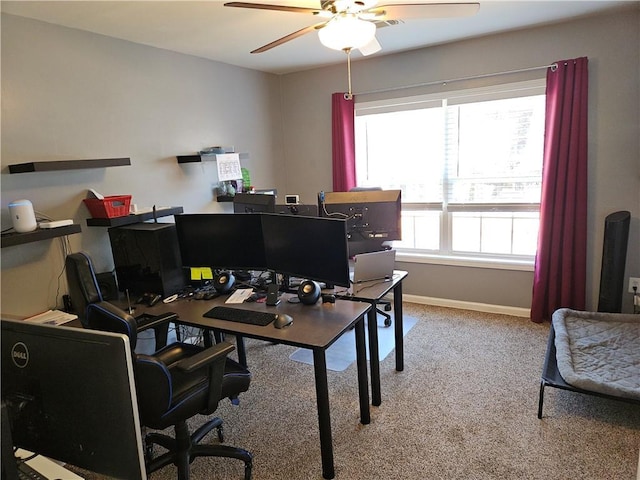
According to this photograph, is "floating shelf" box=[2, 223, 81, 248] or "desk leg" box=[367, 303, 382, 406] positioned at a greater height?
"floating shelf" box=[2, 223, 81, 248]

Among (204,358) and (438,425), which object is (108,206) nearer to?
(204,358)

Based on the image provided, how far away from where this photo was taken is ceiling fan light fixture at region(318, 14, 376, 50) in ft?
6.48

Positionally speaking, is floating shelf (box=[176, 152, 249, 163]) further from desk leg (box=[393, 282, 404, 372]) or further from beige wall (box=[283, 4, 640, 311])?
desk leg (box=[393, 282, 404, 372])

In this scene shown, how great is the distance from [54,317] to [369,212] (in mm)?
2111

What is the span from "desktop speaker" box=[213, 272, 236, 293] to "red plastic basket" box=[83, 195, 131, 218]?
90cm

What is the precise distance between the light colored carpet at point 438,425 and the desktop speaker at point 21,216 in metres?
1.54

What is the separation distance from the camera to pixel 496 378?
282 centimetres

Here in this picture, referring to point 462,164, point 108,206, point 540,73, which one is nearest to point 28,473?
point 108,206

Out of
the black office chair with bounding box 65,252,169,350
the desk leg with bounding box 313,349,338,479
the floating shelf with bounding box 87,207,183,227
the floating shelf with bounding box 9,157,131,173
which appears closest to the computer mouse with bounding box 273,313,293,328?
the desk leg with bounding box 313,349,338,479

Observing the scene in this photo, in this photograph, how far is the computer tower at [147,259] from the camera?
2.66 m

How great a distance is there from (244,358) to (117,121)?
2.03m

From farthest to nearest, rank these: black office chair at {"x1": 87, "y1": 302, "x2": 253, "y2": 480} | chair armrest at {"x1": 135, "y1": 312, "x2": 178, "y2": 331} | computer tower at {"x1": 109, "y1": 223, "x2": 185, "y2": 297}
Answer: computer tower at {"x1": 109, "y1": 223, "x2": 185, "y2": 297} → chair armrest at {"x1": 135, "y1": 312, "x2": 178, "y2": 331} → black office chair at {"x1": 87, "y1": 302, "x2": 253, "y2": 480}

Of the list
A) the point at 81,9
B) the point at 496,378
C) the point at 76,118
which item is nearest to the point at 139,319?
the point at 76,118

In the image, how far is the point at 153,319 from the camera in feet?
7.18
